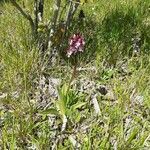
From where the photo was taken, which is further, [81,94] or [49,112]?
[81,94]

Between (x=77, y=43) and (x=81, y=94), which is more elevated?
(x=77, y=43)

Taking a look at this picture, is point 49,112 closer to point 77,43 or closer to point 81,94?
point 81,94

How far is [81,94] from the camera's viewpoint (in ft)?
11.5

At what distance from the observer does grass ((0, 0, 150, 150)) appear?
2.99 m

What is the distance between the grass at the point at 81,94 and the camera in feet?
9.80

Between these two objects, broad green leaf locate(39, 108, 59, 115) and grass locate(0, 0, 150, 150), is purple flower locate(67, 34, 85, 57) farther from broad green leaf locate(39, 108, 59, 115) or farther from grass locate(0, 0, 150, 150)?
broad green leaf locate(39, 108, 59, 115)

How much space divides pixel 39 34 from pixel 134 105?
1.44 m

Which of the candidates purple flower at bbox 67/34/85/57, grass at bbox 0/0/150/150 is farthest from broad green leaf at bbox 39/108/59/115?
purple flower at bbox 67/34/85/57

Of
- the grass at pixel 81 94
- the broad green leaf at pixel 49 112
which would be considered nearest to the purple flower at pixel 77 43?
the grass at pixel 81 94

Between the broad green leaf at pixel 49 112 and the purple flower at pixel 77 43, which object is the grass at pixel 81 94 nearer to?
the broad green leaf at pixel 49 112

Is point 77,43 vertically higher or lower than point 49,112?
higher

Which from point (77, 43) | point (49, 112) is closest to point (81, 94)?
point (49, 112)

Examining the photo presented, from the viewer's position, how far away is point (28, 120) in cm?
312

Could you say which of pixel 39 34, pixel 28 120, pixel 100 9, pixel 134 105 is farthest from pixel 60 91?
pixel 100 9
